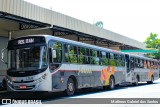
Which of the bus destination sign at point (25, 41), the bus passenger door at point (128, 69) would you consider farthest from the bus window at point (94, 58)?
the bus passenger door at point (128, 69)

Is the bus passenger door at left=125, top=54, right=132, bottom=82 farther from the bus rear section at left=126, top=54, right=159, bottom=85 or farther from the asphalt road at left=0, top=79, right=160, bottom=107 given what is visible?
the asphalt road at left=0, top=79, right=160, bottom=107

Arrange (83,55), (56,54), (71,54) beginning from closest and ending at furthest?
(56,54), (71,54), (83,55)

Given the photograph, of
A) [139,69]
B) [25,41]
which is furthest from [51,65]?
[139,69]

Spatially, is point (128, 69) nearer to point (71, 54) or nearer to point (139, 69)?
point (139, 69)

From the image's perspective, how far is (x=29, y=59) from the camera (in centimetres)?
1245

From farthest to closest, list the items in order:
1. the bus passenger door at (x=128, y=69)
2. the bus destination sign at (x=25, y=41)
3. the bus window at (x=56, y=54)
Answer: the bus passenger door at (x=128, y=69), the bus destination sign at (x=25, y=41), the bus window at (x=56, y=54)

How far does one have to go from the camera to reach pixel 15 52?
13156 mm

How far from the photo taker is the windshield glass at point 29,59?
1229 cm

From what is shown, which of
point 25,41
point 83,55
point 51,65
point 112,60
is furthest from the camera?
point 112,60

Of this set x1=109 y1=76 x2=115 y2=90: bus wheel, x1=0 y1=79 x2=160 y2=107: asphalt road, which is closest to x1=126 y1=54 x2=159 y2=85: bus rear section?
x1=109 y1=76 x2=115 y2=90: bus wheel

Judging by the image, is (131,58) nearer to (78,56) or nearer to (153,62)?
(153,62)

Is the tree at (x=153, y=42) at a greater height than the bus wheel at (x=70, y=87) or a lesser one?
greater

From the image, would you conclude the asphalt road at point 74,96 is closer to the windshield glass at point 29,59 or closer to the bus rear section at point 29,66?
the bus rear section at point 29,66

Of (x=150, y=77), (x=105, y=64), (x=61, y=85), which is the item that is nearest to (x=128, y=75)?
(x=105, y=64)
